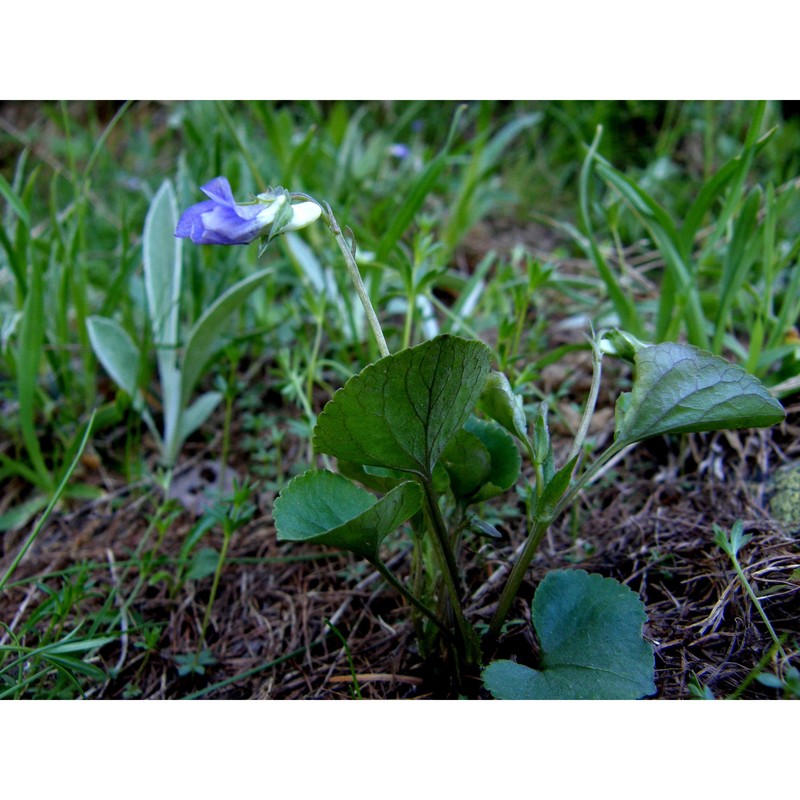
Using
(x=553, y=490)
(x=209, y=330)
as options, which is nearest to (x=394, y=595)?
(x=553, y=490)

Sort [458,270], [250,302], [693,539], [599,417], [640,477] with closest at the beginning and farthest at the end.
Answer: [693,539] < [640,477] < [599,417] < [250,302] < [458,270]

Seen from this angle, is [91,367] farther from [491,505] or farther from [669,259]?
[669,259]

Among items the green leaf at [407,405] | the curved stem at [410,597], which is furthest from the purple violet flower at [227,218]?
the curved stem at [410,597]

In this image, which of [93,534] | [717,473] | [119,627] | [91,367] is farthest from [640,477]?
[91,367]

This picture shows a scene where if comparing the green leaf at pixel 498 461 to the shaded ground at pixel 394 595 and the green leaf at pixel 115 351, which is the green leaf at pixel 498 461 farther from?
the green leaf at pixel 115 351

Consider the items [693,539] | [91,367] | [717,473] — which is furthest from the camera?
[91,367]

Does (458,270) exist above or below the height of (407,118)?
below

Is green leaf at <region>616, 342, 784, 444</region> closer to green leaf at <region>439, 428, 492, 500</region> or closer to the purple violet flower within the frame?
green leaf at <region>439, 428, 492, 500</region>

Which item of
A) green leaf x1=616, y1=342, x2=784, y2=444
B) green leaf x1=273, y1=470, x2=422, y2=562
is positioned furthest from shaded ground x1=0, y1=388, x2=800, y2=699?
green leaf x1=616, y1=342, x2=784, y2=444
